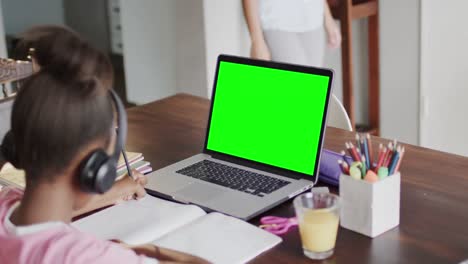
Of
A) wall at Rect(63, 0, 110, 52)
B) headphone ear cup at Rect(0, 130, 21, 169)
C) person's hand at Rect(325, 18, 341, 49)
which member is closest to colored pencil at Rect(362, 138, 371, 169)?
headphone ear cup at Rect(0, 130, 21, 169)

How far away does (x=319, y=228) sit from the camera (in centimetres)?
133

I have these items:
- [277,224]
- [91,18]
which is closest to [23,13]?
A: [91,18]

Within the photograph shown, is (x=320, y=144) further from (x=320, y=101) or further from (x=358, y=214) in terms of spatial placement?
(x=358, y=214)

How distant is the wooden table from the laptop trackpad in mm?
145

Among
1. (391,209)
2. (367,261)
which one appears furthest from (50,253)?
(391,209)

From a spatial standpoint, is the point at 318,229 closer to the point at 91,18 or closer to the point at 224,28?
the point at 224,28

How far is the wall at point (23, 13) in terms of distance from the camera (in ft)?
18.7

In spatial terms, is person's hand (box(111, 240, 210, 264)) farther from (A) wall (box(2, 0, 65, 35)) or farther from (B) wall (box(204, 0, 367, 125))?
(A) wall (box(2, 0, 65, 35))

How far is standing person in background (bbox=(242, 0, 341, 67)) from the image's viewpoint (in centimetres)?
295

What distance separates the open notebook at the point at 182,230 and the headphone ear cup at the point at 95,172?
0.89 ft

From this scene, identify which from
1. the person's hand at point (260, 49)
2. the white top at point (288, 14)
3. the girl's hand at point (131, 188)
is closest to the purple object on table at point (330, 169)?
the girl's hand at point (131, 188)

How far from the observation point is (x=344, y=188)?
56.5 inches

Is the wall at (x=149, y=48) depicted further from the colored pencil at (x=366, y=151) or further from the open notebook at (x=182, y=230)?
the colored pencil at (x=366, y=151)

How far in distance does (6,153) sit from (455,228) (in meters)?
0.84
